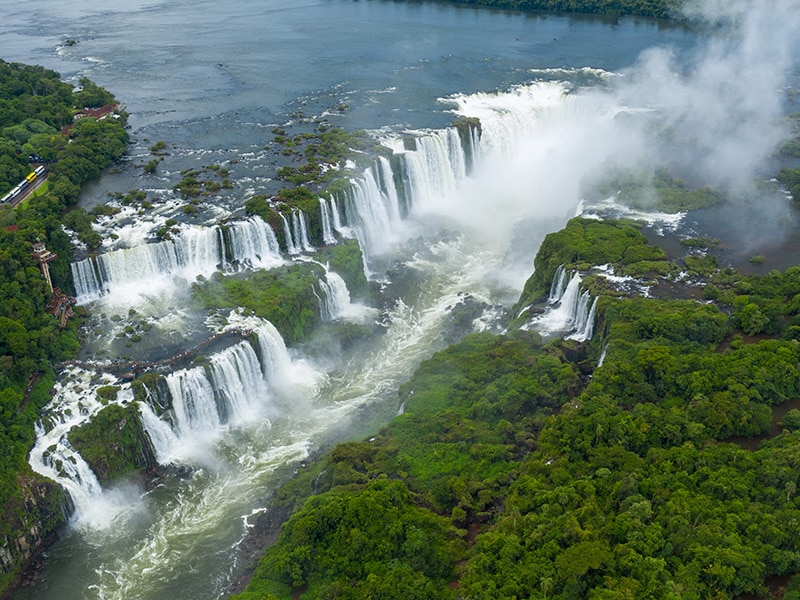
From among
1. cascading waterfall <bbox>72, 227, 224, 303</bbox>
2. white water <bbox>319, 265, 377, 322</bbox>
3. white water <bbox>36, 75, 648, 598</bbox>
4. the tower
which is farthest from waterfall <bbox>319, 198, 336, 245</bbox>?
the tower

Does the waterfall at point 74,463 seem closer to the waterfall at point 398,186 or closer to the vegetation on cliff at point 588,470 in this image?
the vegetation on cliff at point 588,470

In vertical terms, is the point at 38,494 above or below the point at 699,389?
below


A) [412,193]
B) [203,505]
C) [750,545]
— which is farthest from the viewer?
[412,193]

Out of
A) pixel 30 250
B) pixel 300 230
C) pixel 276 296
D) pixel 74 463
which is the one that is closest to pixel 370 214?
pixel 300 230

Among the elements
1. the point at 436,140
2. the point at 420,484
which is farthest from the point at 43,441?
the point at 436,140

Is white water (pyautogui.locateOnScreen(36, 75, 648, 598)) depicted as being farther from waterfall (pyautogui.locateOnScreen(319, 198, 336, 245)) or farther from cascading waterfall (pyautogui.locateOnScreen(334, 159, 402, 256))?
waterfall (pyautogui.locateOnScreen(319, 198, 336, 245))

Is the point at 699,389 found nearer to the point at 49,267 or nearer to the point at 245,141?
the point at 49,267

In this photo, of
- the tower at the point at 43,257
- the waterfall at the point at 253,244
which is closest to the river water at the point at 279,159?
the waterfall at the point at 253,244
